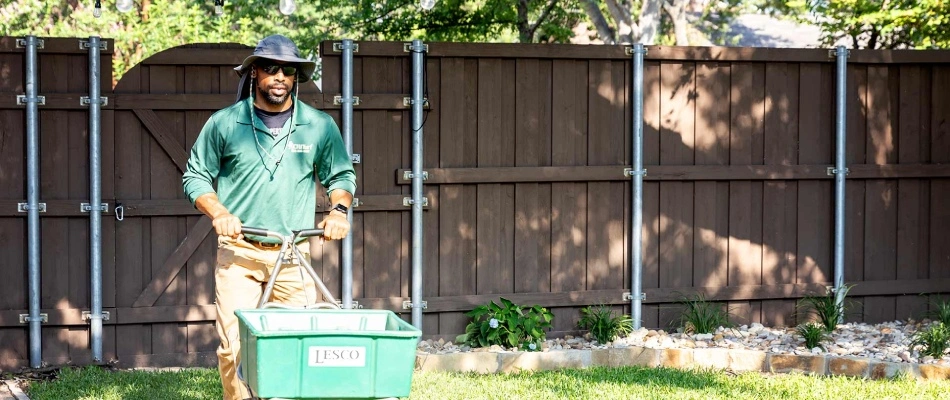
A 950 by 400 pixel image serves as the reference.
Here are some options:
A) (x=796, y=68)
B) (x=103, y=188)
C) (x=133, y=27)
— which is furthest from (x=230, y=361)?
(x=133, y=27)

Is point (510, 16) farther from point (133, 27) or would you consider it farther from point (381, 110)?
point (133, 27)

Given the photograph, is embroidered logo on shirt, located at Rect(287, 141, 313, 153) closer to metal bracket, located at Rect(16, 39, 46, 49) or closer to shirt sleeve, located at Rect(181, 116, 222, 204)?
shirt sleeve, located at Rect(181, 116, 222, 204)

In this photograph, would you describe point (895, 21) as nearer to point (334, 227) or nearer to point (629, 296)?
point (629, 296)

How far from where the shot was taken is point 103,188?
23.8ft

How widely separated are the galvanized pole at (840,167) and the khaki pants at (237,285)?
15.3 feet

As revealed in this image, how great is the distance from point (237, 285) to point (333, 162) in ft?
2.15

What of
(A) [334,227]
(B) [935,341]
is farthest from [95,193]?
(B) [935,341]

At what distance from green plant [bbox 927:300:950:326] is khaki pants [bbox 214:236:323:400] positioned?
15.1 feet

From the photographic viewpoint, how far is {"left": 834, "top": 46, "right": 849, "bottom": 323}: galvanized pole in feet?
27.3

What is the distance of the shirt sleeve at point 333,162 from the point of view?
5.05 m

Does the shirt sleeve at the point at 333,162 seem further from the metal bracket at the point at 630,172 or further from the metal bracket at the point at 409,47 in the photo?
the metal bracket at the point at 630,172

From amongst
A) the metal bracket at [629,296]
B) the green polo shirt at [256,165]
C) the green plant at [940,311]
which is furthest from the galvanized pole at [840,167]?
the green polo shirt at [256,165]

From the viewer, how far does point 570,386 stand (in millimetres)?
6434

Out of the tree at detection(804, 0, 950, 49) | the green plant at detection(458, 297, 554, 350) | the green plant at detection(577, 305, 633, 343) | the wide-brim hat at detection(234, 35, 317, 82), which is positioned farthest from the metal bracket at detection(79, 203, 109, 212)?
the tree at detection(804, 0, 950, 49)
